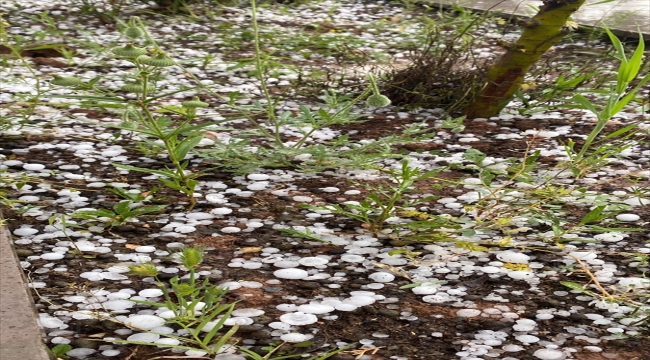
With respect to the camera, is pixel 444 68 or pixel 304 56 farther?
pixel 304 56

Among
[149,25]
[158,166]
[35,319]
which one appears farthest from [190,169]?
[149,25]

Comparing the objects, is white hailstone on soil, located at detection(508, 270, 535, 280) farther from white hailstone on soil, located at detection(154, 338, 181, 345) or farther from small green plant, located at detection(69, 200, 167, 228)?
small green plant, located at detection(69, 200, 167, 228)

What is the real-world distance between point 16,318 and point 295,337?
483mm

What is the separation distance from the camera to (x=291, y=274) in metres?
1.91

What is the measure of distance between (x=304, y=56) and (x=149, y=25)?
114 cm

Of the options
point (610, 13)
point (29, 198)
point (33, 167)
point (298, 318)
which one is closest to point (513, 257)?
point (298, 318)

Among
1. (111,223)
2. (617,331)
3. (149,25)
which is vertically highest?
(617,331)

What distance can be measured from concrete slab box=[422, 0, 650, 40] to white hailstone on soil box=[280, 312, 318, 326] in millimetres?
2923

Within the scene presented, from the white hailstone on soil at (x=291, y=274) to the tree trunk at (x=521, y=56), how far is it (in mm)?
1494

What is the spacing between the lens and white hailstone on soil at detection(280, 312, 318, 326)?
5.53 ft

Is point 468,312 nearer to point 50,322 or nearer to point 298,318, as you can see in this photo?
point 298,318

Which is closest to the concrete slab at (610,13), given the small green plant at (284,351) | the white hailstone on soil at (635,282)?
the white hailstone on soil at (635,282)

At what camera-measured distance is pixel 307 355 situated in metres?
1.57

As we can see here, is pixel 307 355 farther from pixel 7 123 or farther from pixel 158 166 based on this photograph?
pixel 7 123
